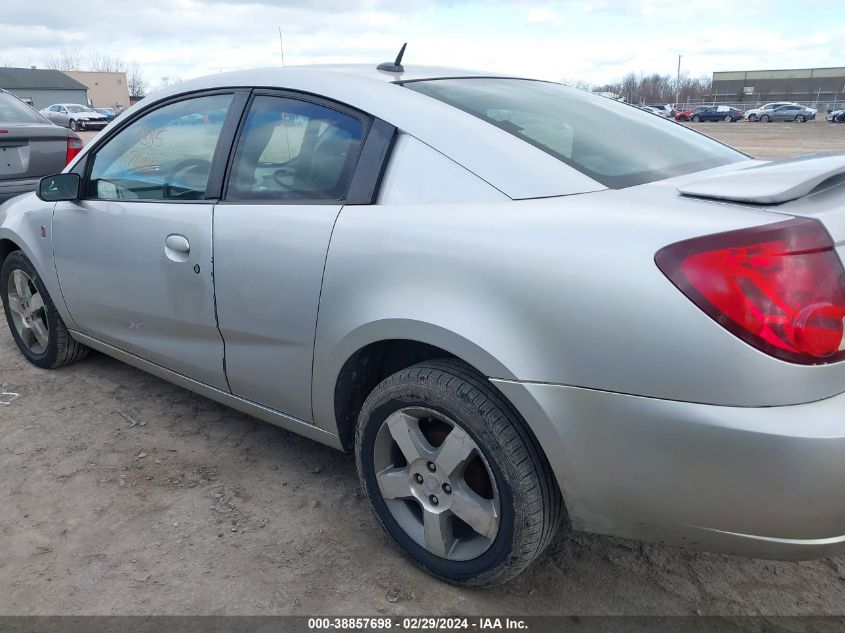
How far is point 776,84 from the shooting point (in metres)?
78.6

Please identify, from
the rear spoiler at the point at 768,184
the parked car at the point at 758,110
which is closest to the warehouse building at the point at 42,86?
the parked car at the point at 758,110

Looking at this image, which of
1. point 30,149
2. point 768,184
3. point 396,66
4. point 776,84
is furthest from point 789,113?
point 768,184

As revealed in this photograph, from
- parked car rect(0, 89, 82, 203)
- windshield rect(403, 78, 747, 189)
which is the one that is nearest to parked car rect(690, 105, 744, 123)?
parked car rect(0, 89, 82, 203)

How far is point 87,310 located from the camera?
334 centimetres

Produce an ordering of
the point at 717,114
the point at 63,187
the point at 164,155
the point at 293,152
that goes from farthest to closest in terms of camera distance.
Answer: the point at 717,114 → the point at 63,187 → the point at 164,155 → the point at 293,152

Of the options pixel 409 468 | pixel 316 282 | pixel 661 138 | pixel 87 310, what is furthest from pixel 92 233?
pixel 661 138

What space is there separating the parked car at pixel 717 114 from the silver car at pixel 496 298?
53.8 meters

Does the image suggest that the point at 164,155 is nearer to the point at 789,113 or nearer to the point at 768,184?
the point at 768,184

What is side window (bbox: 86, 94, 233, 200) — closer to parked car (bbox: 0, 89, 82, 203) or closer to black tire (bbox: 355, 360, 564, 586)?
black tire (bbox: 355, 360, 564, 586)

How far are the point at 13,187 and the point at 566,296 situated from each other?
217 inches

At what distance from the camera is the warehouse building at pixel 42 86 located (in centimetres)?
6116

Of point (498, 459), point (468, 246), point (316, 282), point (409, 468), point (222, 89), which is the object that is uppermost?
point (222, 89)

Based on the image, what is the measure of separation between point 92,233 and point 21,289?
1139 millimetres

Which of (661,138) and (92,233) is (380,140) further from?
(92,233)
